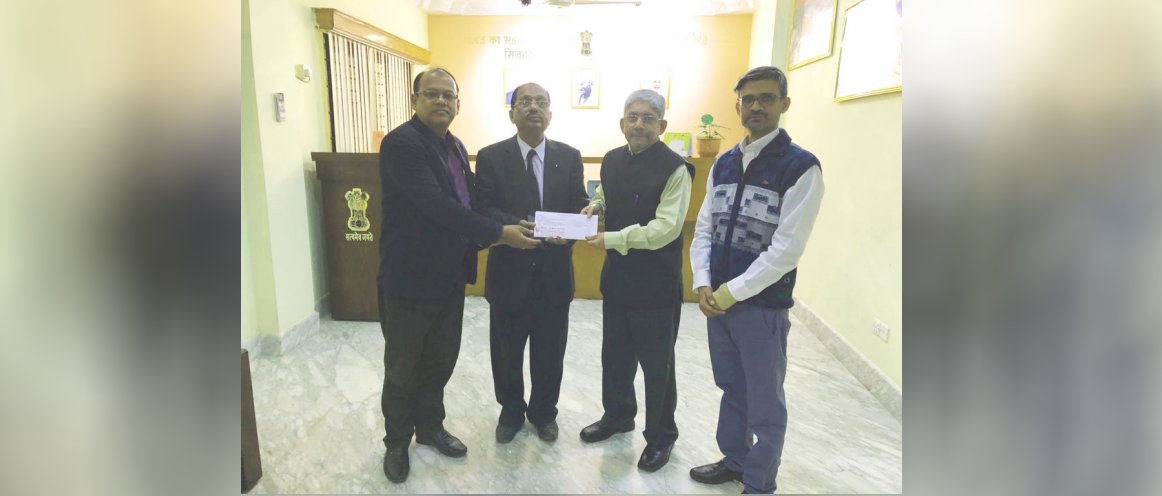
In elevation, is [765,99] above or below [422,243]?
above

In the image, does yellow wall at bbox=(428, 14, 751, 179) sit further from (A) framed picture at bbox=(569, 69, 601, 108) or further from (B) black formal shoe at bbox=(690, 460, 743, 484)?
(B) black formal shoe at bbox=(690, 460, 743, 484)

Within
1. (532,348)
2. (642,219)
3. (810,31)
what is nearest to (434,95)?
(642,219)

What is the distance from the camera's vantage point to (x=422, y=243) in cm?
150

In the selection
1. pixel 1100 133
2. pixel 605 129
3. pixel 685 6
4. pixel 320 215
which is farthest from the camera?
pixel 605 129

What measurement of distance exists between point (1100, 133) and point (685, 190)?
42.6 inches

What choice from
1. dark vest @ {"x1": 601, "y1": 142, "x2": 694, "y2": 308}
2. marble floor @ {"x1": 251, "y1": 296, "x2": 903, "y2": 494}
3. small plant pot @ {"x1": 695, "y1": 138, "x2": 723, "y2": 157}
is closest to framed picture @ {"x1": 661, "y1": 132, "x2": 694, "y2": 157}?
small plant pot @ {"x1": 695, "y1": 138, "x2": 723, "y2": 157}

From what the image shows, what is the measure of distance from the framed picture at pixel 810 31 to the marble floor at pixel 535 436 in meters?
1.87

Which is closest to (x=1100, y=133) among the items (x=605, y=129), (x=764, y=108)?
(x=764, y=108)

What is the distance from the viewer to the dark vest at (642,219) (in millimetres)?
1506

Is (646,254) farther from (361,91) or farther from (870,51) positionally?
(361,91)

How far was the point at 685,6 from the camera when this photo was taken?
4.77 meters

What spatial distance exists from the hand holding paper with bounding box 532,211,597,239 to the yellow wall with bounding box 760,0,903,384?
1.38 metres

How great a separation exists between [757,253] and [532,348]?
2.93ft

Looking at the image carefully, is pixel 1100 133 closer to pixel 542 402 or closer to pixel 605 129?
pixel 542 402
